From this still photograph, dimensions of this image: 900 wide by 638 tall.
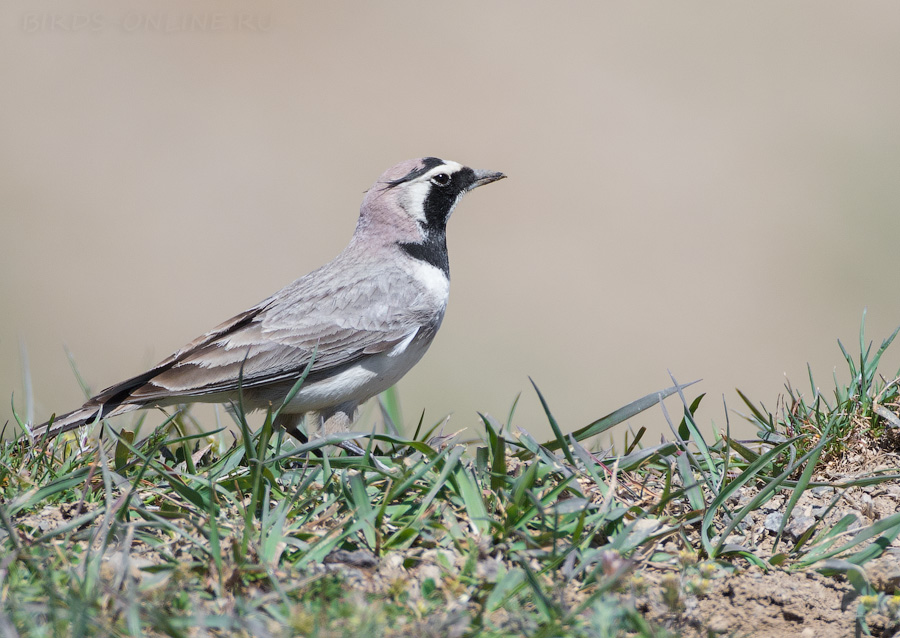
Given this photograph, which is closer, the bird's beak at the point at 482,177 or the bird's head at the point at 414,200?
the bird's head at the point at 414,200

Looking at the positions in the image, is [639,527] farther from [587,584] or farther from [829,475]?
[829,475]

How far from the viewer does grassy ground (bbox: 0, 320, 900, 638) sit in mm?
2615

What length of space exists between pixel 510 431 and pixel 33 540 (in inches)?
81.8

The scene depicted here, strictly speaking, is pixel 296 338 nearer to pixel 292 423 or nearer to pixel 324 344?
pixel 324 344

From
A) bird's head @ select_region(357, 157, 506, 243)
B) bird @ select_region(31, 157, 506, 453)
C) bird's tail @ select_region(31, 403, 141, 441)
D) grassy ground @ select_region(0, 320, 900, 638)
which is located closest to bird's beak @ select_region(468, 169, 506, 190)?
bird's head @ select_region(357, 157, 506, 243)

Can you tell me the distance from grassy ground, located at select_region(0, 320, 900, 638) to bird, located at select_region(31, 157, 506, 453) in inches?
38.7

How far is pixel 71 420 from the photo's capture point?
4.43 m

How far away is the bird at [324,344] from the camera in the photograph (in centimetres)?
493

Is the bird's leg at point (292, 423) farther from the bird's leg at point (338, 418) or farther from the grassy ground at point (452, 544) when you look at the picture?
the grassy ground at point (452, 544)

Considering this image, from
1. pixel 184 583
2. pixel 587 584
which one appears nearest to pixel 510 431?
pixel 587 584

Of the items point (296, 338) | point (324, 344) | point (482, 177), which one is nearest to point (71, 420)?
point (296, 338)

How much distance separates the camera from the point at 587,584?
116 inches

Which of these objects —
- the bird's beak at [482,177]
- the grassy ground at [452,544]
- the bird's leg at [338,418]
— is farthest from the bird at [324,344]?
the grassy ground at [452,544]

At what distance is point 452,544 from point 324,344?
2.21m
